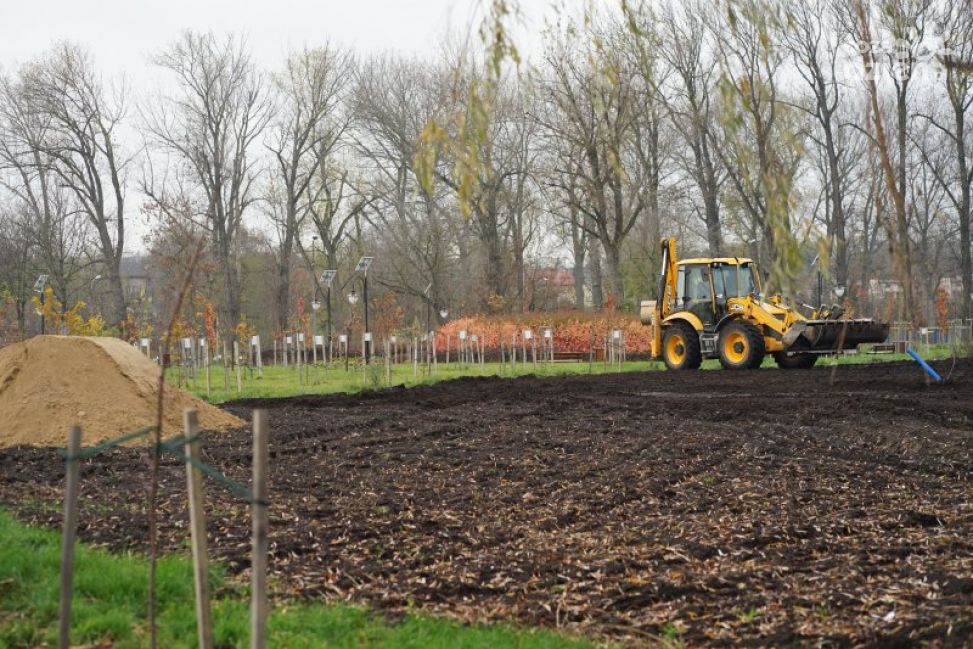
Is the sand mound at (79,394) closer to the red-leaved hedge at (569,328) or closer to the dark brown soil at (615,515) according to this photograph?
the dark brown soil at (615,515)

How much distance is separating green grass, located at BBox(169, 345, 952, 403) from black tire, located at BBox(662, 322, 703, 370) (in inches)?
26.3

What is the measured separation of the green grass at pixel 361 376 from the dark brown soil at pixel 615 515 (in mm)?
6242


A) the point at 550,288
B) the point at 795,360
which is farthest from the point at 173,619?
the point at 550,288

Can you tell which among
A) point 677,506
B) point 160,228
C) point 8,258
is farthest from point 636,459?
point 8,258

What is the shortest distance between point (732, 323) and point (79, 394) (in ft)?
42.3

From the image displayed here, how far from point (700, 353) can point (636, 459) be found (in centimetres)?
1279

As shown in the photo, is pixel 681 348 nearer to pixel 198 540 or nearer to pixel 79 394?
pixel 79 394

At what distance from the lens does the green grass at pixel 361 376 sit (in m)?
17.7

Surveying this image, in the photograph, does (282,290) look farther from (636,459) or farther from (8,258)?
(636,459)

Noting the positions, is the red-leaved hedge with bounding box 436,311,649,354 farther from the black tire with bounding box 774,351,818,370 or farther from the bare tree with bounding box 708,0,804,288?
the bare tree with bounding box 708,0,804,288

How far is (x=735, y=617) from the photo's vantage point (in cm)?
406

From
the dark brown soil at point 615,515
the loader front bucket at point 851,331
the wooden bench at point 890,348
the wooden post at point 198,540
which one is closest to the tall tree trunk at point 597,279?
the wooden bench at point 890,348

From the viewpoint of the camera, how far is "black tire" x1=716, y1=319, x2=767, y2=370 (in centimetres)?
1909

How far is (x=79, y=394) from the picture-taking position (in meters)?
10.0
